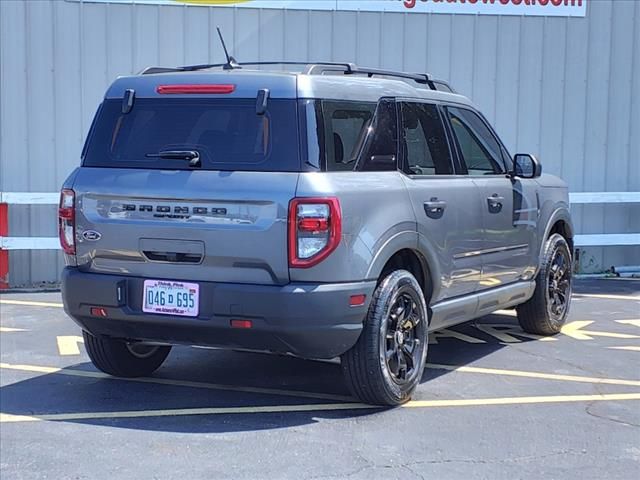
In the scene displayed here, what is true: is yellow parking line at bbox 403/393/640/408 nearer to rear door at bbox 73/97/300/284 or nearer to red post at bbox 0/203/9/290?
rear door at bbox 73/97/300/284

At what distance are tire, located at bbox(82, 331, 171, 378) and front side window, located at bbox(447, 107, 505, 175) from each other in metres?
2.67

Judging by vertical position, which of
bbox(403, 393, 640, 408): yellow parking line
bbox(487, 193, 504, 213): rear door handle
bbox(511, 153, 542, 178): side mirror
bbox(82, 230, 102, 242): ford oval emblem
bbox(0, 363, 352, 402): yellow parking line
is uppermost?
bbox(511, 153, 542, 178): side mirror

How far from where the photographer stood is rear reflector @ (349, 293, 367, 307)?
16.9 feet

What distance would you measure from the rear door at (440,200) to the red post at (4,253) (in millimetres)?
6074

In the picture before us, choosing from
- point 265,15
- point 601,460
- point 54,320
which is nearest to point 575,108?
point 265,15

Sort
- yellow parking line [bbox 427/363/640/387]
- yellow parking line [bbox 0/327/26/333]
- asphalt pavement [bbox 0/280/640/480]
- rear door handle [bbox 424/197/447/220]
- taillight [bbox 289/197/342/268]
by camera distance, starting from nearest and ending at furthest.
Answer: asphalt pavement [bbox 0/280/640/480] → taillight [bbox 289/197/342/268] → rear door handle [bbox 424/197/447/220] → yellow parking line [bbox 427/363/640/387] → yellow parking line [bbox 0/327/26/333]

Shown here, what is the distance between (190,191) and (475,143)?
8.50 ft

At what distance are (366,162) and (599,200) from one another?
22.8ft

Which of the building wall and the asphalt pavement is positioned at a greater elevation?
the building wall

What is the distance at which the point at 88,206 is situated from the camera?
5.55 m

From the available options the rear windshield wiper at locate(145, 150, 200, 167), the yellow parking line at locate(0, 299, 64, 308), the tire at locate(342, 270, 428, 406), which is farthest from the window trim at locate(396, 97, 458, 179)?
the yellow parking line at locate(0, 299, 64, 308)

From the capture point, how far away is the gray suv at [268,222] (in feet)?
16.6

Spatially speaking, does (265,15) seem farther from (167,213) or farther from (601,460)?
(601,460)

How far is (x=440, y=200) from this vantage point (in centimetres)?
604
